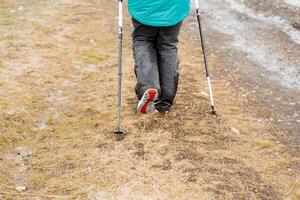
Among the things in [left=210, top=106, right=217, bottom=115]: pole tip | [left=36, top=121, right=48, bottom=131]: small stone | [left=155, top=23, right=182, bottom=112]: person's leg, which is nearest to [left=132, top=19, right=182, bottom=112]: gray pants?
[left=155, top=23, right=182, bottom=112]: person's leg

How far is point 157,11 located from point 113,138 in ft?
6.41

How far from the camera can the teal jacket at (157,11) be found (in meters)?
7.73

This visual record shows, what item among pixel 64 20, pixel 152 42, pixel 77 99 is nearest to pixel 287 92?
pixel 152 42

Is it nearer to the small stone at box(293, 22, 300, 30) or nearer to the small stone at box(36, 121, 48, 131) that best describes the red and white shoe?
the small stone at box(36, 121, 48, 131)

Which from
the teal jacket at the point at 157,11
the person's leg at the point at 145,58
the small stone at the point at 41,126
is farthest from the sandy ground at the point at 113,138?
the teal jacket at the point at 157,11

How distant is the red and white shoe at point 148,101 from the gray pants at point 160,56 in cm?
18

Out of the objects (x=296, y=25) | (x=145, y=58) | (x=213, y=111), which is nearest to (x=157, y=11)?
(x=145, y=58)

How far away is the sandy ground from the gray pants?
1.42 feet

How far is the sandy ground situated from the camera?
259 inches

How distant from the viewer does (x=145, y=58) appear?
7984mm

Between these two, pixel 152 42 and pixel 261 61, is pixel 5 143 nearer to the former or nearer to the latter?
pixel 152 42

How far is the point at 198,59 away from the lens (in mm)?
11070

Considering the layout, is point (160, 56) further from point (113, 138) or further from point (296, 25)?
point (296, 25)

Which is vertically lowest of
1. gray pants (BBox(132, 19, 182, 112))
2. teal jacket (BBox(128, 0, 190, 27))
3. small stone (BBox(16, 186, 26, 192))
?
small stone (BBox(16, 186, 26, 192))
